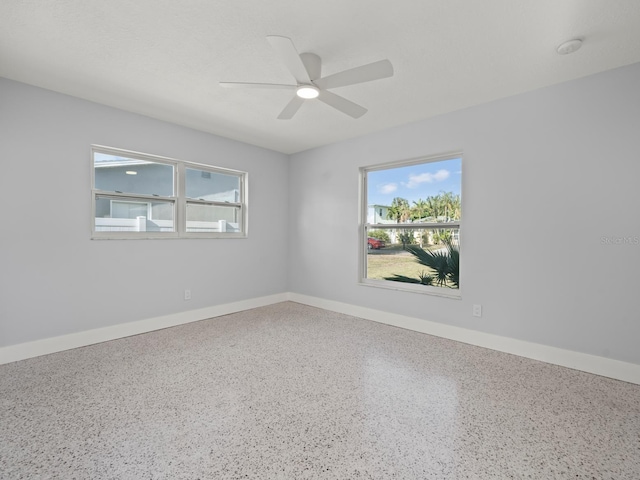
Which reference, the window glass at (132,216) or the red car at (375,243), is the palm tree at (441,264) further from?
the window glass at (132,216)

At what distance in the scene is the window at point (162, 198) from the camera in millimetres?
3189

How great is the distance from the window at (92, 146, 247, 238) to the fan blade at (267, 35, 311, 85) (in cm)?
233

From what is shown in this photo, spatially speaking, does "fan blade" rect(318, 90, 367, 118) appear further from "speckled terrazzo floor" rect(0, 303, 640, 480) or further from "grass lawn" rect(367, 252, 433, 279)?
"speckled terrazzo floor" rect(0, 303, 640, 480)

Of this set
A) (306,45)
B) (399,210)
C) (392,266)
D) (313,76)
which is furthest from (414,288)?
(306,45)

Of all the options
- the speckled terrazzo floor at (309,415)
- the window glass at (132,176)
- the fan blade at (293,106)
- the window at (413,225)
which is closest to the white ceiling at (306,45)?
the fan blade at (293,106)

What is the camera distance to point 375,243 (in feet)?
13.4

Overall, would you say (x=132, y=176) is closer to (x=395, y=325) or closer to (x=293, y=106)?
(x=293, y=106)

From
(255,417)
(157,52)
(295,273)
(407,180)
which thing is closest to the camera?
(255,417)

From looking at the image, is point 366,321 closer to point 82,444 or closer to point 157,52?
point 82,444

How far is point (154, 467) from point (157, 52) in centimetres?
260

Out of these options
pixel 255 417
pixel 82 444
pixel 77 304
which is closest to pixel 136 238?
pixel 77 304

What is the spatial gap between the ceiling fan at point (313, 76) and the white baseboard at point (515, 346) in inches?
94.9

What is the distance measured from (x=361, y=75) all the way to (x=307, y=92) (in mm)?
436

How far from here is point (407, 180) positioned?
12.4 feet
